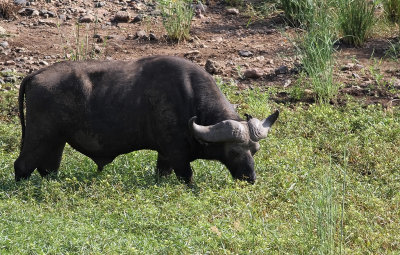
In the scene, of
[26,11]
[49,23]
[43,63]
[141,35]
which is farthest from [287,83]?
[26,11]

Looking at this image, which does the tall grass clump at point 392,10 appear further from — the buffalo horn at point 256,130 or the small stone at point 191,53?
the buffalo horn at point 256,130

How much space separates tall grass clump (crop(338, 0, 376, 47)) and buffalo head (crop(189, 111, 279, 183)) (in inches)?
175

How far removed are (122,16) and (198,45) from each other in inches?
61.7

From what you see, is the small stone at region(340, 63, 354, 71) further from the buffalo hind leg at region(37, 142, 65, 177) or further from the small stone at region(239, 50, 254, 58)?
the buffalo hind leg at region(37, 142, 65, 177)

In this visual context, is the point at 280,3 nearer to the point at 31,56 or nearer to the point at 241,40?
the point at 241,40

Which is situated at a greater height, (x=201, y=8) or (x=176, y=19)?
(x=176, y=19)

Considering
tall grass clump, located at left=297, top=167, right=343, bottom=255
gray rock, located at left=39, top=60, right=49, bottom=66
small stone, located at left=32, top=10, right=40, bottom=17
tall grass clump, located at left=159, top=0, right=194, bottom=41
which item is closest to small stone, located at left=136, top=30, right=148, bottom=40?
tall grass clump, located at left=159, top=0, right=194, bottom=41

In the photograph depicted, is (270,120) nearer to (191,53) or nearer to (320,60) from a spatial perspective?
(320,60)

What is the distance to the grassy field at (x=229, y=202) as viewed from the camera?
661cm

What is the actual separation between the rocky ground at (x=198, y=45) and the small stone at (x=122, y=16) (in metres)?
0.02

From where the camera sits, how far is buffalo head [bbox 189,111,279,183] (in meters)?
8.06

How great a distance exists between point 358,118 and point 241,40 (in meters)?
3.34

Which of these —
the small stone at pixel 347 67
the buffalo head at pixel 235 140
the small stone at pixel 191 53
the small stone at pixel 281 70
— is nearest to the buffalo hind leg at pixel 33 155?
the buffalo head at pixel 235 140

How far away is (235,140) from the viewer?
26.6 ft
